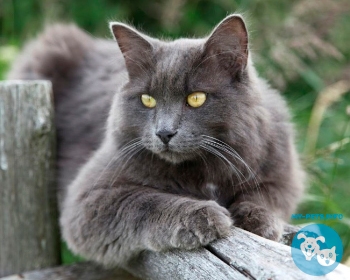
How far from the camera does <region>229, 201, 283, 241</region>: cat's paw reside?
1.85 metres

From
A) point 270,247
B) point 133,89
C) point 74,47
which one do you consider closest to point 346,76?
point 74,47

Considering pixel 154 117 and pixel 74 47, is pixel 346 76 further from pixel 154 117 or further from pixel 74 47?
pixel 154 117

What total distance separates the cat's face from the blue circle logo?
0.47 metres

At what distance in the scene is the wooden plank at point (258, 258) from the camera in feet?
4.51

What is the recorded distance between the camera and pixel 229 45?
1926 millimetres

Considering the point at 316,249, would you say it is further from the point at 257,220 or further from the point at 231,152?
the point at 231,152

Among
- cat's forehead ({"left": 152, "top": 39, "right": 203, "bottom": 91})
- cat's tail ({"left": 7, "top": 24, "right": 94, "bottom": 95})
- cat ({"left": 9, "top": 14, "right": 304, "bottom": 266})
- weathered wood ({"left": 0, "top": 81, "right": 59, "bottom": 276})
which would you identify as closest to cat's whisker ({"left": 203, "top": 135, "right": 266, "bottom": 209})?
cat ({"left": 9, "top": 14, "right": 304, "bottom": 266})

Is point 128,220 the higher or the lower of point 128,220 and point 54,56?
the lower

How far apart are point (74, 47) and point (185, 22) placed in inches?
65.1

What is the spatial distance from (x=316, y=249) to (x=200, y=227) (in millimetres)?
401

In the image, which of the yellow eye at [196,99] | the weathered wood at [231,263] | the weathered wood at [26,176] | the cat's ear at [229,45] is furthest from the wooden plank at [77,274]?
the cat's ear at [229,45]

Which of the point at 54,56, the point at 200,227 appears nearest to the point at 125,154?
the point at 200,227

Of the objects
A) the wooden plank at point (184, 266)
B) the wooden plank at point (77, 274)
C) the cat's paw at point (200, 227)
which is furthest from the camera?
the wooden plank at point (77, 274)

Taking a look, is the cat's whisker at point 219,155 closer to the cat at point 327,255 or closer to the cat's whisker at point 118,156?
the cat's whisker at point 118,156
